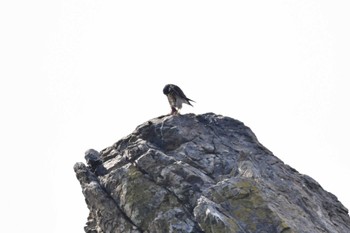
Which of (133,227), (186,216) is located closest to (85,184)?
(133,227)

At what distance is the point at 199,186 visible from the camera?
1454 inches

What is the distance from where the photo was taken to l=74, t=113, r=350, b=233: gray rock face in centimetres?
3478

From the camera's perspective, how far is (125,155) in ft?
135

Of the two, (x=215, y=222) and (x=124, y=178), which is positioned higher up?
(x=124, y=178)

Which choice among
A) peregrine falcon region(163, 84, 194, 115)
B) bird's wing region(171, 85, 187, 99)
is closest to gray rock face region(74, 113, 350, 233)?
peregrine falcon region(163, 84, 194, 115)

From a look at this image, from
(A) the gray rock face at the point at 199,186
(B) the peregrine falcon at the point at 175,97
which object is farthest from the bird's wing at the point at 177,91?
(A) the gray rock face at the point at 199,186

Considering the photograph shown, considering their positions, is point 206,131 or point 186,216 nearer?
point 186,216

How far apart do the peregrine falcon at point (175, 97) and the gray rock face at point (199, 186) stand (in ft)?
10.3

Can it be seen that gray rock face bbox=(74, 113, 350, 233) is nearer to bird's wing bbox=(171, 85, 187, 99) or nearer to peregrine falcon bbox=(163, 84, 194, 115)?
peregrine falcon bbox=(163, 84, 194, 115)

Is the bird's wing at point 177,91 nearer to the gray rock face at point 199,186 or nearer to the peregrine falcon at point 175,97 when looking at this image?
the peregrine falcon at point 175,97

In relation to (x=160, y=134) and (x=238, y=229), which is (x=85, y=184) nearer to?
(x=160, y=134)

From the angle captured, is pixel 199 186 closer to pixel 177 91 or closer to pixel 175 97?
pixel 175 97

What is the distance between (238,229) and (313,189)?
12121 mm

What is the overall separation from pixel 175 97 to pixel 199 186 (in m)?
11.7
